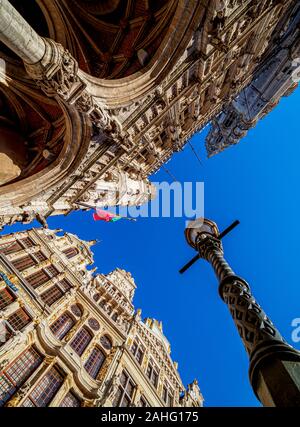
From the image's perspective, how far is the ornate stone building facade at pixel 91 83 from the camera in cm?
859

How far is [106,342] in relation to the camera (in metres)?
25.1

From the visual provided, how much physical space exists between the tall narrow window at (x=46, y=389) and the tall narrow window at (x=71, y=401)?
37.7 inches

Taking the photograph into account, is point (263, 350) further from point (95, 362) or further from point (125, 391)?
point (125, 391)

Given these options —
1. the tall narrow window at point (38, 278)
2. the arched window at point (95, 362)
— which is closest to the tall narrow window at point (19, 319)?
the tall narrow window at point (38, 278)

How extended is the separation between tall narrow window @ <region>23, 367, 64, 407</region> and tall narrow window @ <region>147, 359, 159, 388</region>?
39.5ft

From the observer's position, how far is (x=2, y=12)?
5.35 metres

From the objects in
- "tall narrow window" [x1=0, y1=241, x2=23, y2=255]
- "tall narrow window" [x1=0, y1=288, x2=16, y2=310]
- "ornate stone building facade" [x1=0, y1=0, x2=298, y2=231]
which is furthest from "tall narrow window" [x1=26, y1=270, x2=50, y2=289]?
"ornate stone building facade" [x1=0, y1=0, x2=298, y2=231]

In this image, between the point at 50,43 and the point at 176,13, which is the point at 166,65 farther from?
the point at 50,43

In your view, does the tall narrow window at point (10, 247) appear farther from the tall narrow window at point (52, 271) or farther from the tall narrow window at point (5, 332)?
the tall narrow window at point (5, 332)

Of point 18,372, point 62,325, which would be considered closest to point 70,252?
point 62,325

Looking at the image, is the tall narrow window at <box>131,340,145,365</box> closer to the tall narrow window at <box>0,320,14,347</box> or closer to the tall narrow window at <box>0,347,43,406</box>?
the tall narrow window at <box>0,347,43,406</box>

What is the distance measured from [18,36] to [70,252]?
3166cm

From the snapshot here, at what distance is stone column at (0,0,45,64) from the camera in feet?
17.9

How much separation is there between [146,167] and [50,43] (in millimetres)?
13594
